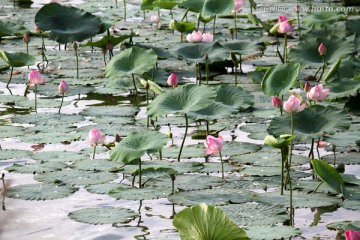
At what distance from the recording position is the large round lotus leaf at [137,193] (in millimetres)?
3330

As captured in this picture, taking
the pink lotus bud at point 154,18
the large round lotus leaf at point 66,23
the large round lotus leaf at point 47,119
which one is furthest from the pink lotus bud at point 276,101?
the pink lotus bud at point 154,18

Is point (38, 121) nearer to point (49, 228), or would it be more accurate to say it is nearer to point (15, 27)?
point (49, 228)

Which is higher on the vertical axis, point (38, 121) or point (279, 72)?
point (279, 72)

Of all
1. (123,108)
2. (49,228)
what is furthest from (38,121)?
(49,228)

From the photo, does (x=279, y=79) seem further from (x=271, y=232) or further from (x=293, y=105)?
(x=271, y=232)

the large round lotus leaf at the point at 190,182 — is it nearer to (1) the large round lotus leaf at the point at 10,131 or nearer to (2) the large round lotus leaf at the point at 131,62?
(1) the large round lotus leaf at the point at 10,131

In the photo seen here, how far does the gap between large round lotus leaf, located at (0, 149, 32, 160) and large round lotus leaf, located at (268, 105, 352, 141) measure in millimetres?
1118

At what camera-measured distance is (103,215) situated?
314 cm

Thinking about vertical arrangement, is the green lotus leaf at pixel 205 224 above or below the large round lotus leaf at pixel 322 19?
above

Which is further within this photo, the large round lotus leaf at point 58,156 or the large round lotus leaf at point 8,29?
the large round lotus leaf at point 8,29

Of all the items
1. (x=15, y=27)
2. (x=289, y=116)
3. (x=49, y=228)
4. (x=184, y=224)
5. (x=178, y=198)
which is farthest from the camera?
(x=15, y=27)

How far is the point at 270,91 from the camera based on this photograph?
417cm

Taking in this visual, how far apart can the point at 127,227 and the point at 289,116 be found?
1064mm

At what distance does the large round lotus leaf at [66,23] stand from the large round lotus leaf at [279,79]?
182 cm
